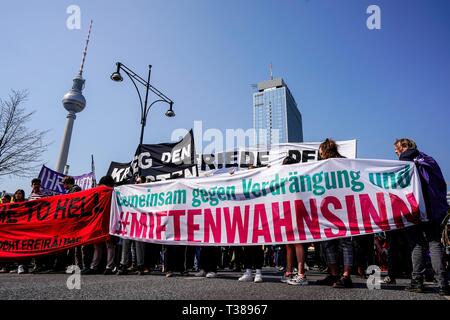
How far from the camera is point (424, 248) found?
3.82 meters

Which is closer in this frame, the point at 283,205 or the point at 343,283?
the point at 343,283

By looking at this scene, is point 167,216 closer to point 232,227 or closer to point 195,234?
point 195,234

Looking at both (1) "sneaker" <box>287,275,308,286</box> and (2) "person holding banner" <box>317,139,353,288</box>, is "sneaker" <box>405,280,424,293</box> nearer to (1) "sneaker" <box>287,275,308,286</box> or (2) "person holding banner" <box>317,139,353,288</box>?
(2) "person holding banner" <box>317,139,353,288</box>

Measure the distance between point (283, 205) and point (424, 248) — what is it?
1.91 m

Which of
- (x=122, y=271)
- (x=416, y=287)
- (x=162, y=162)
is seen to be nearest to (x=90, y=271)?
(x=122, y=271)

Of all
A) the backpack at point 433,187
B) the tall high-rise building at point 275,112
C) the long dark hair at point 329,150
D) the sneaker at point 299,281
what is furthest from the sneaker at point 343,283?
the tall high-rise building at point 275,112

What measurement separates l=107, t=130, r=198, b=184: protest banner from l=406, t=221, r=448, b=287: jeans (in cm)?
556

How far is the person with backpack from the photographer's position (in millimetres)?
3672

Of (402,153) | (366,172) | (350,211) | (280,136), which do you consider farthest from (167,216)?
(280,136)

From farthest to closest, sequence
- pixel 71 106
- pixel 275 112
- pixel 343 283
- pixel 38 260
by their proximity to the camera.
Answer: pixel 275 112, pixel 71 106, pixel 38 260, pixel 343 283

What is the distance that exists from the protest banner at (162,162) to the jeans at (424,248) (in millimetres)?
5559

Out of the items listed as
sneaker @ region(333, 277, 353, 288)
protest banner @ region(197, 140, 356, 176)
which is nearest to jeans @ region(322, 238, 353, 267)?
sneaker @ region(333, 277, 353, 288)

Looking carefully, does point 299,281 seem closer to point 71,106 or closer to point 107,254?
point 107,254

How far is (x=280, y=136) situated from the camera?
493 feet
